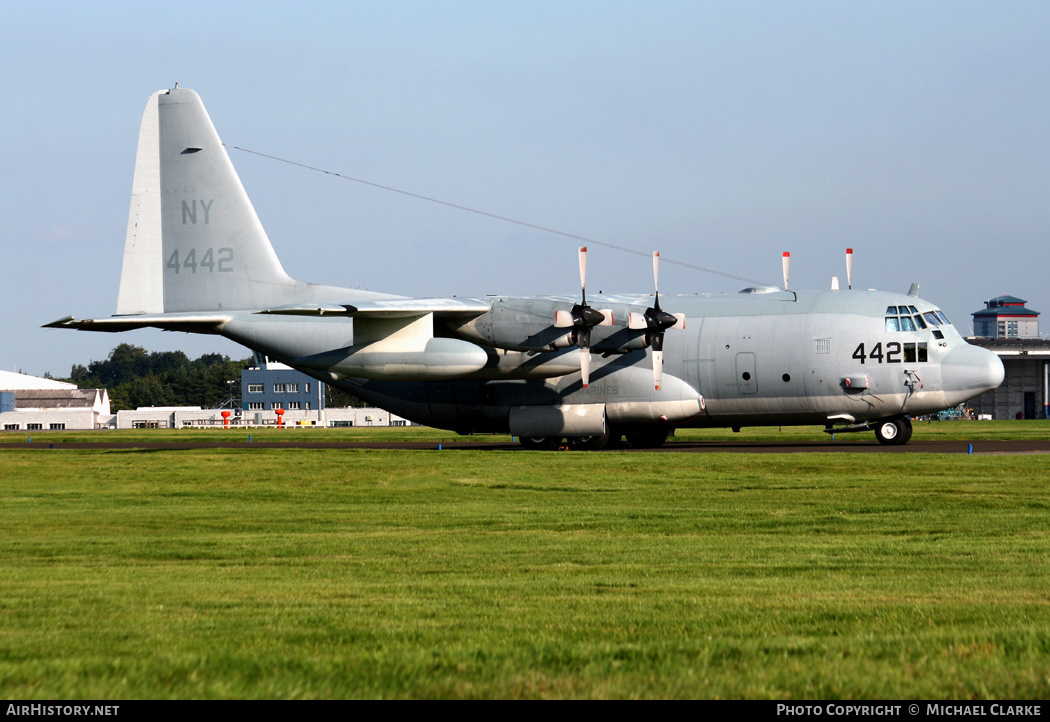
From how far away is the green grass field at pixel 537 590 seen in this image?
261 inches

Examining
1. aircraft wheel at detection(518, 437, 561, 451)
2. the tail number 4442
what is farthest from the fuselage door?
the tail number 4442

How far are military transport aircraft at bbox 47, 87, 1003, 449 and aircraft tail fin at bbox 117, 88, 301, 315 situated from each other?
0.18 feet

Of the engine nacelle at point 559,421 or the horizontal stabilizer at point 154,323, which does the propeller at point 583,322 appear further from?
the horizontal stabilizer at point 154,323

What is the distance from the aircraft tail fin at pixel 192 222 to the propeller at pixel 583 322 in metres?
12.1

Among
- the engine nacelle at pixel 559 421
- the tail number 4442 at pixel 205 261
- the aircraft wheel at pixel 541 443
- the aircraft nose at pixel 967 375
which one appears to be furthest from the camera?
the tail number 4442 at pixel 205 261

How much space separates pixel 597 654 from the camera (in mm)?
7238

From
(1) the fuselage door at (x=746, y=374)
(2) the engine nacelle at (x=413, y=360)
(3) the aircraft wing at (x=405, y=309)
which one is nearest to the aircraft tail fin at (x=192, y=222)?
(2) the engine nacelle at (x=413, y=360)

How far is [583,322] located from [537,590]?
24867mm

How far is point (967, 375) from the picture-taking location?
3500 cm

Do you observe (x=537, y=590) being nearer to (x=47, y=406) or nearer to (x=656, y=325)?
(x=656, y=325)

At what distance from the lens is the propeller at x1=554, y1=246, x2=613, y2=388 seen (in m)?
35.2

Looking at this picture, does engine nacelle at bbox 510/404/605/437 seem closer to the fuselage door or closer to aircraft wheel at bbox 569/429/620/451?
aircraft wheel at bbox 569/429/620/451

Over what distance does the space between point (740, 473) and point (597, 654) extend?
67.0 feet
